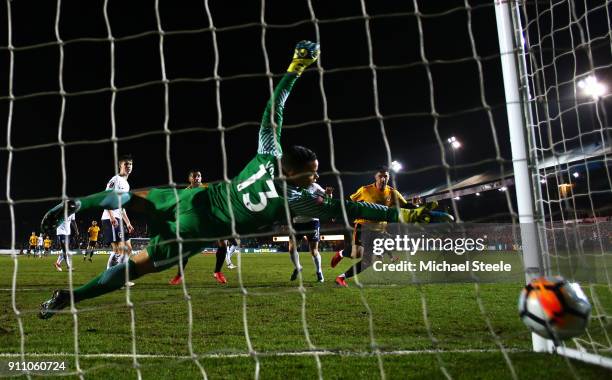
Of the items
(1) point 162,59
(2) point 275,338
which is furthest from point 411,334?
(1) point 162,59

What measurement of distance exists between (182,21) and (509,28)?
122 inches

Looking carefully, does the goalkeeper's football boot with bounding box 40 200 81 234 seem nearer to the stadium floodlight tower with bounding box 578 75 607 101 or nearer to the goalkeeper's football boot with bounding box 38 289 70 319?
the goalkeeper's football boot with bounding box 38 289 70 319

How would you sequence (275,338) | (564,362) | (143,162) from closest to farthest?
(564,362), (275,338), (143,162)

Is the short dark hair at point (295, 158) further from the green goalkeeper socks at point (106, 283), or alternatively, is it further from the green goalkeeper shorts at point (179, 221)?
the green goalkeeper socks at point (106, 283)

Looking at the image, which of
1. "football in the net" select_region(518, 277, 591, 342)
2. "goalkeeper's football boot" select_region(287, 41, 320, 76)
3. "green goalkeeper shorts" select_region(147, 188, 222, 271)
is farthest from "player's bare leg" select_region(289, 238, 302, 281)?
"football in the net" select_region(518, 277, 591, 342)

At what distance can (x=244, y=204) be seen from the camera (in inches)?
131

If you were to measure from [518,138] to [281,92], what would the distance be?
61.8 inches

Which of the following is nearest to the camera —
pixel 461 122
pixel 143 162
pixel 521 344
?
pixel 521 344

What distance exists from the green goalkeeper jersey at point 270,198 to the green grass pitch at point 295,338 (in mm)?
529

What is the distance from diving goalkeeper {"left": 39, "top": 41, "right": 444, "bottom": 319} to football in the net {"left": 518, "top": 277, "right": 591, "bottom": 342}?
3.00ft

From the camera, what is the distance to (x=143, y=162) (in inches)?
1414

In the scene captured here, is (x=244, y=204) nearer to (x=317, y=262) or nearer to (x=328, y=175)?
(x=328, y=175)

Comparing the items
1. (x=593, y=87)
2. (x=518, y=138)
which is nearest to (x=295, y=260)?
(x=518, y=138)

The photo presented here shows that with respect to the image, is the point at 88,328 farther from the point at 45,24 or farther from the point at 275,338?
the point at 45,24
